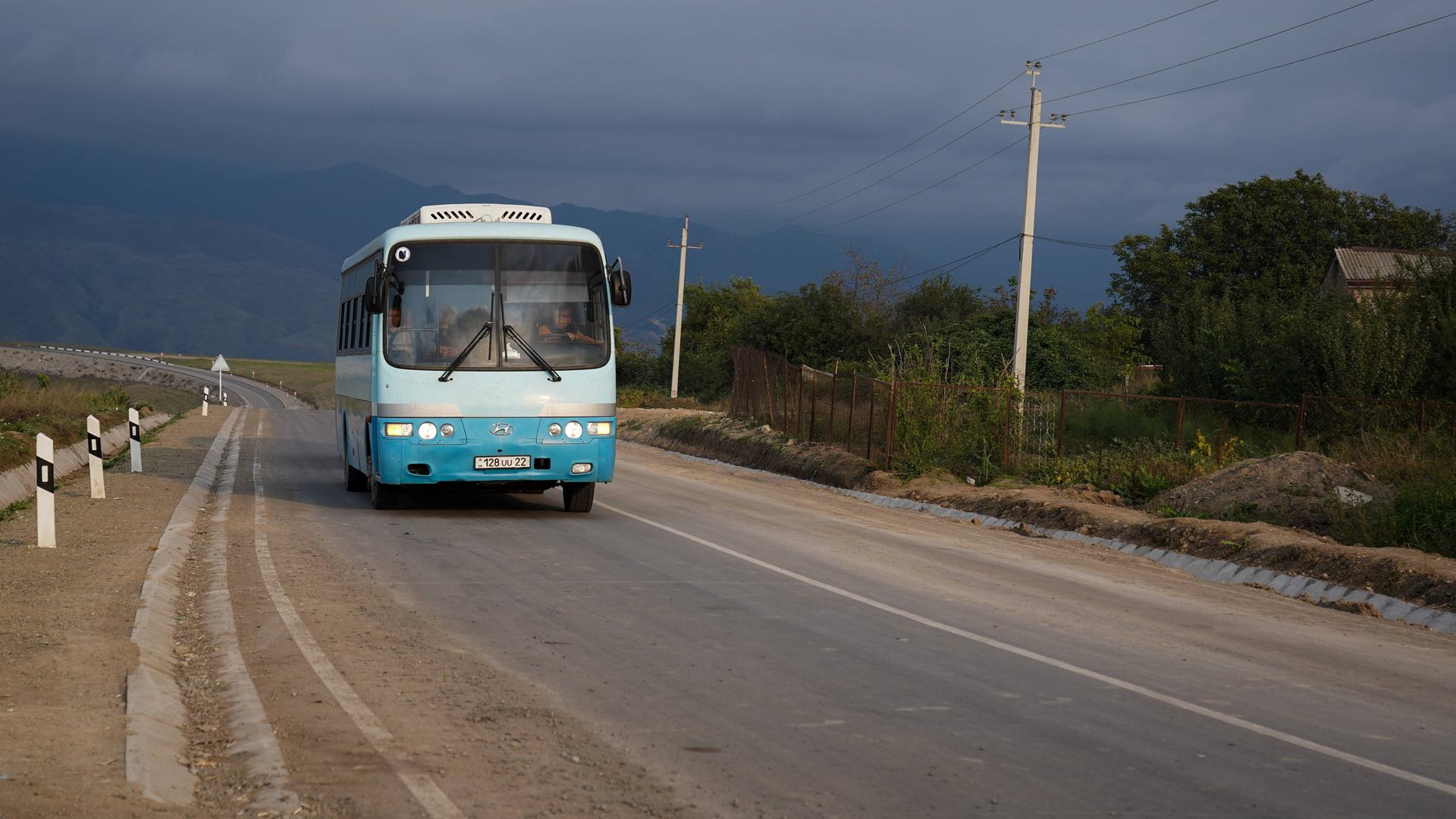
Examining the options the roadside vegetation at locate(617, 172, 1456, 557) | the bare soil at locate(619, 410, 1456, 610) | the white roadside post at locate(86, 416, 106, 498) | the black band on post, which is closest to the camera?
the black band on post

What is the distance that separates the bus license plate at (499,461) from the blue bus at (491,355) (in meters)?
0.01

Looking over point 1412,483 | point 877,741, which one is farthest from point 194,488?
point 1412,483

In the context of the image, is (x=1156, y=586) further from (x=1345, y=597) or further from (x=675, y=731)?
(x=675, y=731)

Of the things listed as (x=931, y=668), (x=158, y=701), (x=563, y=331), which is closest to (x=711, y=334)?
(x=563, y=331)

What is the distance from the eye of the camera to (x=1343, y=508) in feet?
51.5

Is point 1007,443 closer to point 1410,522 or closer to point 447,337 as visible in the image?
point 1410,522

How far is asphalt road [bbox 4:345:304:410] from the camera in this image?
88.6m

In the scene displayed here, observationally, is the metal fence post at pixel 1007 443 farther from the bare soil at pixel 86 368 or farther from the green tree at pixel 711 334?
the bare soil at pixel 86 368

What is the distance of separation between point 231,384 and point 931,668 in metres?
118

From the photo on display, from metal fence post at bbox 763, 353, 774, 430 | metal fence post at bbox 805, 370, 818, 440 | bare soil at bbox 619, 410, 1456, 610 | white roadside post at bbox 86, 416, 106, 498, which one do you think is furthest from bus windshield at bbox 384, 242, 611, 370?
metal fence post at bbox 763, 353, 774, 430

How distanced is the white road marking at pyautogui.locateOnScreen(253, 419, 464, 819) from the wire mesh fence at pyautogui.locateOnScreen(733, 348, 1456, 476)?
14329mm

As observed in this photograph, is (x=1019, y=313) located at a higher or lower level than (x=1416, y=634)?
higher

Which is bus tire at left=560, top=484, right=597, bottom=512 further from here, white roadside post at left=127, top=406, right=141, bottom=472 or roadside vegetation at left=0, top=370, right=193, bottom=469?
white roadside post at left=127, top=406, right=141, bottom=472

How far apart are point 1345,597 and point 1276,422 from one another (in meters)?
11.4
